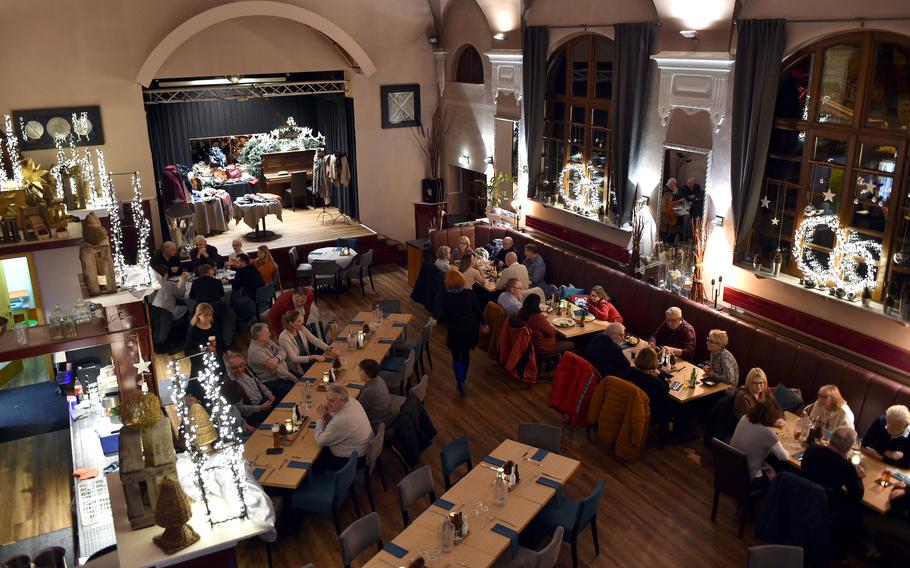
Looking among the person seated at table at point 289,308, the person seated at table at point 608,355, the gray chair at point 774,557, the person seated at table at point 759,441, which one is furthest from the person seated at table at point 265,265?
the gray chair at point 774,557

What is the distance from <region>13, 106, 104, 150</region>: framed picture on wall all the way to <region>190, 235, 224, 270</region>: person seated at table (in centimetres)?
277

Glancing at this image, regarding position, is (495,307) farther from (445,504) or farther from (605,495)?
(445,504)

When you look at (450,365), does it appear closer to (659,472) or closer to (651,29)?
(659,472)

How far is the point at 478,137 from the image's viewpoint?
1408 cm

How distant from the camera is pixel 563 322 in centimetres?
916

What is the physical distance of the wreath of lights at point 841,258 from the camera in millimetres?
7566

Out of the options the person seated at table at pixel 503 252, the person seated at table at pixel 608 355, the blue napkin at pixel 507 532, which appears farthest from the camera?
the person seated at table at pixel 503 252

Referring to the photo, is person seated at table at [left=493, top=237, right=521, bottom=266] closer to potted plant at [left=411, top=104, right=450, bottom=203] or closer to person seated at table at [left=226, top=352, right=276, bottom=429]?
potted plant at [left=411, top=104, right=450, bottom=203]

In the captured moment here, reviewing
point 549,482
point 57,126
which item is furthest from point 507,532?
point 57,126

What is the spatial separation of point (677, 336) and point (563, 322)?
1.40 m

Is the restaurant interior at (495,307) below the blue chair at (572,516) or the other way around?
the other way around

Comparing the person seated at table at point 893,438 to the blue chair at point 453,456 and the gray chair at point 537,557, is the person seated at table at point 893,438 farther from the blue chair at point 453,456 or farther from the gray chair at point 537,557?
the blue chair at point 453,456

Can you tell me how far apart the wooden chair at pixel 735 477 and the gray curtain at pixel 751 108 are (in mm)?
3319

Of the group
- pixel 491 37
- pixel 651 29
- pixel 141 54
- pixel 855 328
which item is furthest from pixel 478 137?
pixel 855 328
